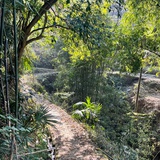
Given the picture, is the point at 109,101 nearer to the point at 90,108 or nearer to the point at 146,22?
the point at 90,108

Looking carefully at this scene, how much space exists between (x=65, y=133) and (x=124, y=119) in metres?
5.65

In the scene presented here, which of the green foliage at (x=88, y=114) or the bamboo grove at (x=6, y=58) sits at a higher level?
the bamboo grove at (x=6, y=58)

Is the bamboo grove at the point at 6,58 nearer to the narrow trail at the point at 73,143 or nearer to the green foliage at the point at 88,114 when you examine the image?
the narrow trail at the point at 73,143

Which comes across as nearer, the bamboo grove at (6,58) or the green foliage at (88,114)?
the bamboo grove at (6,58)

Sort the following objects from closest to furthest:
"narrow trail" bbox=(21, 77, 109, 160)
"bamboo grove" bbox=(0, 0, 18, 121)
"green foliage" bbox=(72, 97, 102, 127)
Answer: "bamboo grove" bbox=(0, 0, 18, 121) < "narrow trail" bbox=(21, 77, 109, 160) < "green foliage" bbox=(72, 97, 102, 127)

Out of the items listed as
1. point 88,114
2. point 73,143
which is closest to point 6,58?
point 73,143

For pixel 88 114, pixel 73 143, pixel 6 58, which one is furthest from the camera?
pixel 88 114

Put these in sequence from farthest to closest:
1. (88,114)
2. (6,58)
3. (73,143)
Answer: (88,114) → (73,143) → (6,58)

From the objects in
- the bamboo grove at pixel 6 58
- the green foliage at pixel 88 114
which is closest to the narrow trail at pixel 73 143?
the green foliage at pixel 88 114

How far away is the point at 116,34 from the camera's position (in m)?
4.54

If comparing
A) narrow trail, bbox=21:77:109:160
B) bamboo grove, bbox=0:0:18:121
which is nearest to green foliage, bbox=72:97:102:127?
narrow trail, bbox=21:77:109:160

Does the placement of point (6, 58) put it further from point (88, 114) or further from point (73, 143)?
point (88, 114)

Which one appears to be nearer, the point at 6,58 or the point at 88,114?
the point at 6,58

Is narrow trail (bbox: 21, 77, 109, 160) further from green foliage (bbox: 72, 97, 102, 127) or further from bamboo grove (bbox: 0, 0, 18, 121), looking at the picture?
bamboo grove (bbox: 0, 0, 18, 121)
